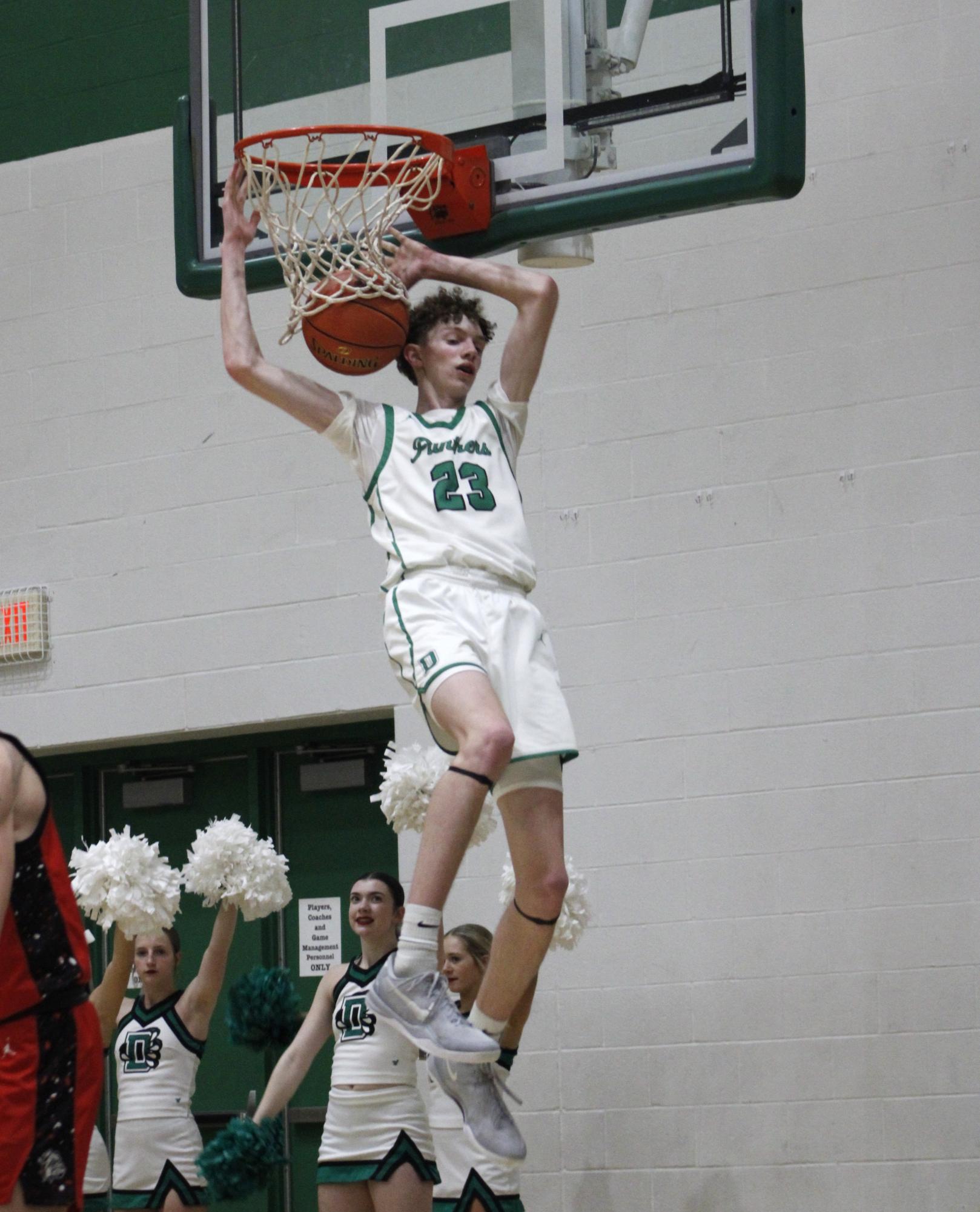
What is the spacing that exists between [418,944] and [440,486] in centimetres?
124

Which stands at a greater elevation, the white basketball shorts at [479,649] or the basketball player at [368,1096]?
the white basketball shorts at [479,649]

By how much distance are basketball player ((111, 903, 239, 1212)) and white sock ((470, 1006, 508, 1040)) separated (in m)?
2.21

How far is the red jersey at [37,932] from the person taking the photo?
3621 millimetres

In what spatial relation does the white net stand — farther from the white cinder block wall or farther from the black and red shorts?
the white cinder block wall

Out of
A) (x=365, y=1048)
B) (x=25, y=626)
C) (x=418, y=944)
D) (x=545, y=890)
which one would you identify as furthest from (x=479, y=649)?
(x=25, y=626)

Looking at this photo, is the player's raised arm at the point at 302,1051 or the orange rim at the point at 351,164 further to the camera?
the player's raised arm at the point at 302,1051

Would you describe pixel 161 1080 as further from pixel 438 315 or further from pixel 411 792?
pixel 438 315

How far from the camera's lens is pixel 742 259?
7.25m

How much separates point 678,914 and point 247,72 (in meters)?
3.48

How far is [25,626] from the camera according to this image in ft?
27.5

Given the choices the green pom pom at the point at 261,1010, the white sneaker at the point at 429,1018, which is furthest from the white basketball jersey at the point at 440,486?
the green pom pom at the point at 261,1010

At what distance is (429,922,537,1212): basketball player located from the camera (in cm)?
619

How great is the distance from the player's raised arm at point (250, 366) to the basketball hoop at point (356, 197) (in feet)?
0.33

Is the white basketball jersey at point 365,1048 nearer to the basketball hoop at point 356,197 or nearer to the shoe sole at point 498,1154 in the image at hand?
the shoe sole at point 498,1154
